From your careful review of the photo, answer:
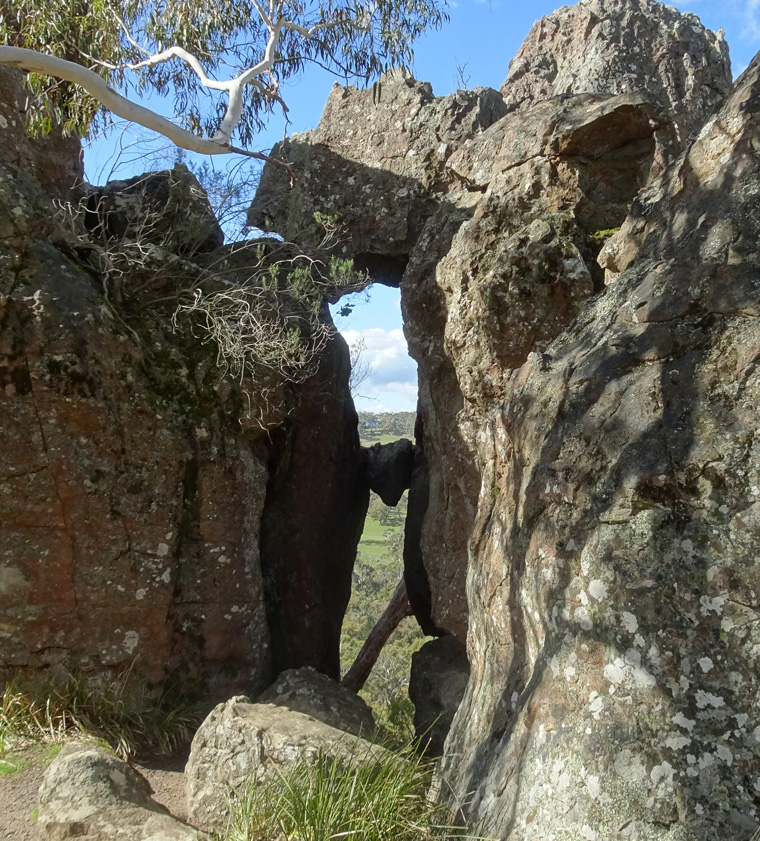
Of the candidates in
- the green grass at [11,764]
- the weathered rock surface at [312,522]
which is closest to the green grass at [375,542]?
the weathered rock surface at [312,522]

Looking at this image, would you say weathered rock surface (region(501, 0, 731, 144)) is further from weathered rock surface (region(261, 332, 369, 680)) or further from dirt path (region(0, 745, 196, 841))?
dirt path (region(0, 745, 196, 841))

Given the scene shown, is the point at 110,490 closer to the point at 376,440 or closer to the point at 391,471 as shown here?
the point at 391,471

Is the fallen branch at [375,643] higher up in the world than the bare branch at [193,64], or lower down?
lower down

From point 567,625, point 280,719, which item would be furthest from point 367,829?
point 280,719

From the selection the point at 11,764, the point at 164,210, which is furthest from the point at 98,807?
the point at 164,210

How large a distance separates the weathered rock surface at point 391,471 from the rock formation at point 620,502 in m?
3.24

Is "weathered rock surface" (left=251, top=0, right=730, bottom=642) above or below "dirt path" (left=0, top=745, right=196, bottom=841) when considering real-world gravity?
above

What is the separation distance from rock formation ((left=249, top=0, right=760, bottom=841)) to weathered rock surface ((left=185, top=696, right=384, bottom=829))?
1058 mm

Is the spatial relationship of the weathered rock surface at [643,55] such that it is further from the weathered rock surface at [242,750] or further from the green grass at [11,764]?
the green grass at [11,764]

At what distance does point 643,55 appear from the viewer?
37.9 ft

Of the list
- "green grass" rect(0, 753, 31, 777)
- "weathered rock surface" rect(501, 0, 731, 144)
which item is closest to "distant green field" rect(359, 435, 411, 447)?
"weathered rock surface" rect(501, 0, 731, 144)

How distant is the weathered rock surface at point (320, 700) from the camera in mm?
6496

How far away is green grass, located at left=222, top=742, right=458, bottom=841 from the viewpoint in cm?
361

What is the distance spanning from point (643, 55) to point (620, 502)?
34.6ft
